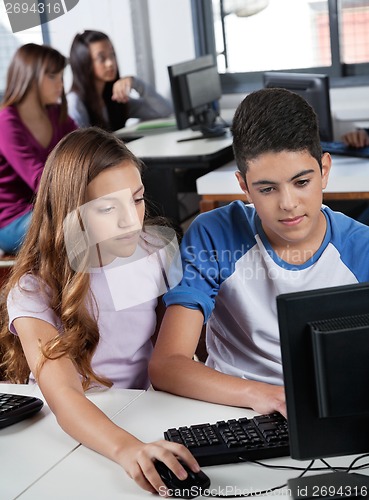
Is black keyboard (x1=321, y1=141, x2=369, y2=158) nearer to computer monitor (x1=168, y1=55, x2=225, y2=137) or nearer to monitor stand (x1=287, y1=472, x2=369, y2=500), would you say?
computer monitor (x1=168, y1=55, x2=225, y2=137)

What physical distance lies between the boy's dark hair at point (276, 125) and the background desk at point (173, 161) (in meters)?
1.90

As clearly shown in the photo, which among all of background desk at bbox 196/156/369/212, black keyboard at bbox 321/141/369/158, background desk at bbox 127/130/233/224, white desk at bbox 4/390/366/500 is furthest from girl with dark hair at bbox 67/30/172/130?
white desk at bbox 4/390/366/500

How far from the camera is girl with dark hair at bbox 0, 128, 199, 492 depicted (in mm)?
1421

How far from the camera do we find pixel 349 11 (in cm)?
452

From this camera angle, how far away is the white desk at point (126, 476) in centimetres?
107

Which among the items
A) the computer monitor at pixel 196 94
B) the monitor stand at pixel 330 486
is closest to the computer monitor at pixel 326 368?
the monitor stand at pixel 330 486

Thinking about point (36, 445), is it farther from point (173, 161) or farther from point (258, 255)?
point (173, 161)

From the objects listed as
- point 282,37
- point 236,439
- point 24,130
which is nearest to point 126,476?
point 236,439

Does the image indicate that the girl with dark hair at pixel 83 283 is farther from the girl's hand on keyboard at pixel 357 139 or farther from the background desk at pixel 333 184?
the girl's hand on keyboard at pixel 357 139

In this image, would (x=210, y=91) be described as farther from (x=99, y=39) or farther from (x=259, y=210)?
(x=259, y=210)

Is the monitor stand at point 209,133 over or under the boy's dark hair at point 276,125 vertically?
under

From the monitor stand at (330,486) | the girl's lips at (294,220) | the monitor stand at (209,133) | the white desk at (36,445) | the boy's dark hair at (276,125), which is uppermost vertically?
the boy's dark hair at (276,125)

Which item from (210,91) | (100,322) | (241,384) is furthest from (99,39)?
(241,384)

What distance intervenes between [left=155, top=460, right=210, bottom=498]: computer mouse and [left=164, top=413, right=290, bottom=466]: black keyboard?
60 mm
